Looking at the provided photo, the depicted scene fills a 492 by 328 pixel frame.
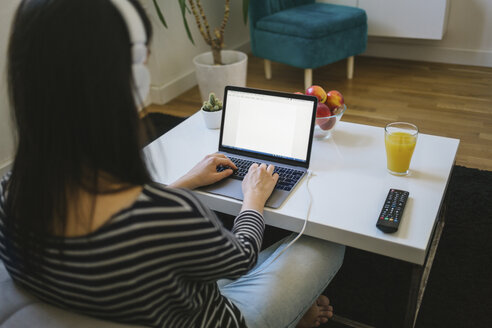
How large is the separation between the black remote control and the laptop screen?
0.28 meters

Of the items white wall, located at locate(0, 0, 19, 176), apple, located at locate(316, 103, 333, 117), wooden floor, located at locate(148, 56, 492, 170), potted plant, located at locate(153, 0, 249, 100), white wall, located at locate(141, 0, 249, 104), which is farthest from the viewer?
white wall, located at locate(141, 0, 249, 104)

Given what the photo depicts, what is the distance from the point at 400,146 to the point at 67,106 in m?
0.93

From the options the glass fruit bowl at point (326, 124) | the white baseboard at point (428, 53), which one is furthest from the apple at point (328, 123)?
the white baseboard at point (428, 53)

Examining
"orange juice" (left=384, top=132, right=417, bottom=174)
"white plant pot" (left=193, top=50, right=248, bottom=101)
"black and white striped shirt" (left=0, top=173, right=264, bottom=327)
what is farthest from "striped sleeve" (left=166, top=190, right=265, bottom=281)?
"white plant pot" (left=193, top=50, right=248, bottom=101)

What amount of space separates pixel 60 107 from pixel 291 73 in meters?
3.07

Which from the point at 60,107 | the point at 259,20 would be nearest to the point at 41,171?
the point at 60,107

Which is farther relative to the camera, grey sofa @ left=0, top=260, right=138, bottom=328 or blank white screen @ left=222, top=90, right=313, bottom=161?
blank white screen @ left=222, top=90, right=313, bottom=161

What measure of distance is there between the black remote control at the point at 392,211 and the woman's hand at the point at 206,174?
0.44 metres

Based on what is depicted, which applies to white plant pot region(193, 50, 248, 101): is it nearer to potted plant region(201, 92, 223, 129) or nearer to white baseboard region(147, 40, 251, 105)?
white baseboard region(147, 40, 251, 105)

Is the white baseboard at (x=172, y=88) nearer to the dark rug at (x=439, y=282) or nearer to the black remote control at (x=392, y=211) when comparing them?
the dark rug at (x=439, y=282)

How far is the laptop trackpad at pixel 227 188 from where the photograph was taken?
1.27 meters

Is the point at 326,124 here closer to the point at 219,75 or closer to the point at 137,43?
the point at 137,43

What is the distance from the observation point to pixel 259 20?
316 centimetres

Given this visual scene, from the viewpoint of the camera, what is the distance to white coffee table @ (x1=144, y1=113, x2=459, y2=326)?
109cm
